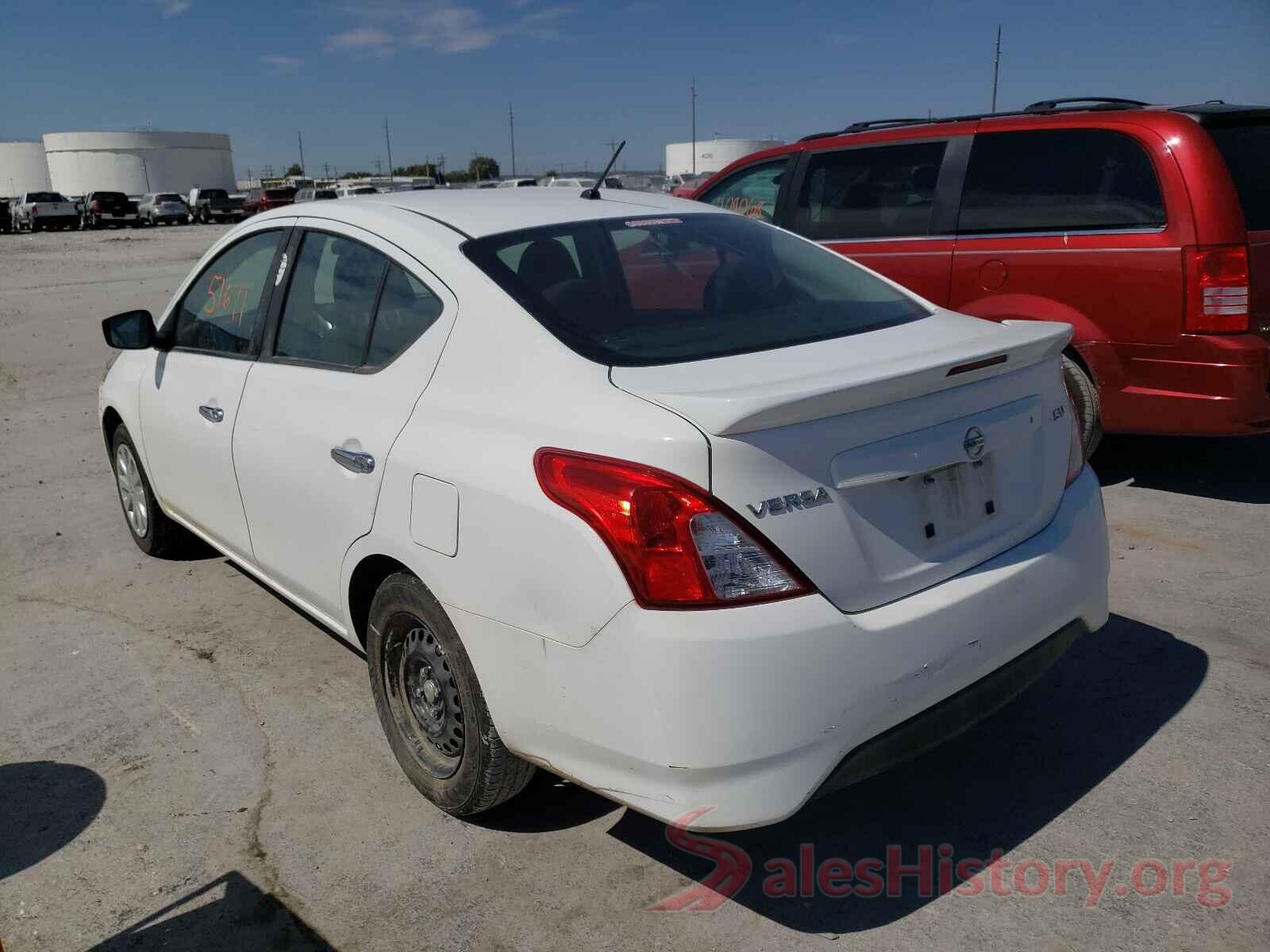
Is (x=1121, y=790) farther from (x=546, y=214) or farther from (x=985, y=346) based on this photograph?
(x=546, y=214)

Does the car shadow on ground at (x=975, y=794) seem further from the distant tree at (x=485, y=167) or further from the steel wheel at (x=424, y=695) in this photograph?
the distant tree at (x=485, y=167)

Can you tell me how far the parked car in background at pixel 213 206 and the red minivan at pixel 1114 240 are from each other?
1973 inches

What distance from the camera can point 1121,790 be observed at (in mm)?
2967

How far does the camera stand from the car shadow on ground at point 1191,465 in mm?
5637

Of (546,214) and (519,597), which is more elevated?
(546,214)

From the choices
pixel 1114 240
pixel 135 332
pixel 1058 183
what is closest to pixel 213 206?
pixel 135 332

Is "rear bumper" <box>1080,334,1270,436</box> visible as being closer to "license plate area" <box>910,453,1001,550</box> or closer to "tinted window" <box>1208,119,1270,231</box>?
"tinted window" <box>1208,119,1270,231</box>

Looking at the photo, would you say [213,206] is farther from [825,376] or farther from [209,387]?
[825,376]

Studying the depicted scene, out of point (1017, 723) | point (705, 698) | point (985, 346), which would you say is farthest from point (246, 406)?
point (1017, 723)

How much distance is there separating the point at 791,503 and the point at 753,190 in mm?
5681

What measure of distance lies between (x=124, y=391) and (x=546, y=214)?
8.14 ft

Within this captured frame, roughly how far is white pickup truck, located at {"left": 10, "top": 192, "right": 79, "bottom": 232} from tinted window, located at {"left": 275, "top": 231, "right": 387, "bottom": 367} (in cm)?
5005

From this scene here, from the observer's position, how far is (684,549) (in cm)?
219

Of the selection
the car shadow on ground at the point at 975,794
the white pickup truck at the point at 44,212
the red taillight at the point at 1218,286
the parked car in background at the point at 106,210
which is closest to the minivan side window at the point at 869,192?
the red taillight at the point at 1218,286
